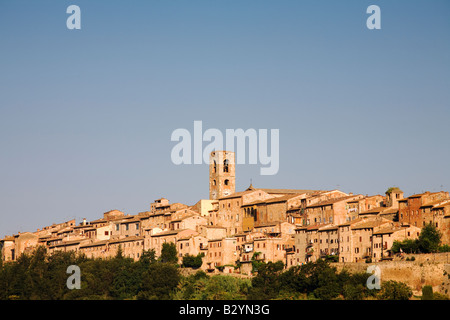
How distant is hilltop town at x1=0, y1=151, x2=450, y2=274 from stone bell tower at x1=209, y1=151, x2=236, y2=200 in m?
0.10

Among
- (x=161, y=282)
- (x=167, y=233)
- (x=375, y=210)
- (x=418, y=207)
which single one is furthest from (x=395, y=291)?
(x=167, y=233)

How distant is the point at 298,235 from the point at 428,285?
46.2ft

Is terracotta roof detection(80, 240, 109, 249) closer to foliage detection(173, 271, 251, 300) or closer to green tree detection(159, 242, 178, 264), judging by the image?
green tree detection(159, 242, 178, 264)

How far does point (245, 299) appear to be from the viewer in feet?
224

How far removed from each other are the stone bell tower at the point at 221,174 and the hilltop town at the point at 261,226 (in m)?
0.10

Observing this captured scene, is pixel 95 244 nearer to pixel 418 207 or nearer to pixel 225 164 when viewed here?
pixel 225 164

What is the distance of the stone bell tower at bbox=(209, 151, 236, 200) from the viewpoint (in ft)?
313

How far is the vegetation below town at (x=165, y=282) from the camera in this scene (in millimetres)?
66812

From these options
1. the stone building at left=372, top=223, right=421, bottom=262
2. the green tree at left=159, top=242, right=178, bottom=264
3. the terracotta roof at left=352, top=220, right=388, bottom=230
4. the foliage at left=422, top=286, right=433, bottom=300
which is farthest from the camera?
the green tree at left=159, top=242, right=178, bottom=264

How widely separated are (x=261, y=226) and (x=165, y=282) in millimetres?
9453

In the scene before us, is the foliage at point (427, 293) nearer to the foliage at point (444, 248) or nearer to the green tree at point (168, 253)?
the foliage at point (444, 248)

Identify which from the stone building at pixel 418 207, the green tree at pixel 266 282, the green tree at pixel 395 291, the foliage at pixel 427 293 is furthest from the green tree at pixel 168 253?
the foliage at pixel 427 293

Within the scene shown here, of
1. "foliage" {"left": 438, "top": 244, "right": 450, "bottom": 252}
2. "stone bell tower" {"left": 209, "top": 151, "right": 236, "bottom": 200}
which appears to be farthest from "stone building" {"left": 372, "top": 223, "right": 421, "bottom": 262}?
"stone bell tower" {"left": 209, "top": 151, "right": 236, "bottom": 200}
